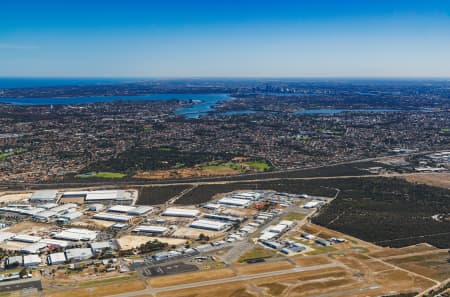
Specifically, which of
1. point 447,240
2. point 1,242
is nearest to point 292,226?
point 447,240

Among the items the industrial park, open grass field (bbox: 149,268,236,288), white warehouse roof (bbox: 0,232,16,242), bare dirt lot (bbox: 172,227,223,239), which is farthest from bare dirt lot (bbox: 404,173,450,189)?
white warehouse roof (bbox: 0,232,16,242)

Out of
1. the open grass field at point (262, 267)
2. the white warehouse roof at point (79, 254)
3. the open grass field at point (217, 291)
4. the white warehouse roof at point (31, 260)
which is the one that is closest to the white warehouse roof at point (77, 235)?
the white warehouse roof at point (79, 254)

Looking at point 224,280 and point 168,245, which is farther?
point 168,245

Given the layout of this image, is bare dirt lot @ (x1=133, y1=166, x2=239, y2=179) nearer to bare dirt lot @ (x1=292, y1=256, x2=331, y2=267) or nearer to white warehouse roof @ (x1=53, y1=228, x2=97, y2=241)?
white warehouse roof @ (x1=53, y1=228, x2=97, y2=241)

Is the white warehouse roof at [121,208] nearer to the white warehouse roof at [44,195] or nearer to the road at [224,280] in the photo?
the white warehouse roof at [44,195]

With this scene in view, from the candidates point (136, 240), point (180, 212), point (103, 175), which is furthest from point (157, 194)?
point (136, 240)

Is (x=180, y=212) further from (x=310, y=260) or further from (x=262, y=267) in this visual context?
(x=310, y=260)
